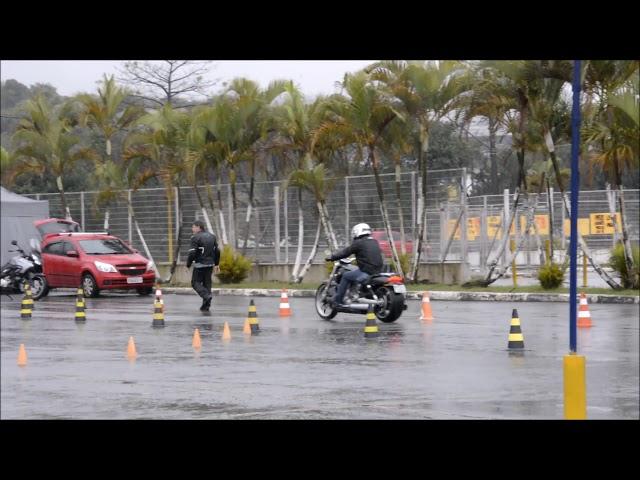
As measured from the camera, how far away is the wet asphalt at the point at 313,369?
989 cm

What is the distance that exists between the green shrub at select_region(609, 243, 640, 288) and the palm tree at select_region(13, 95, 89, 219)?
16.5m

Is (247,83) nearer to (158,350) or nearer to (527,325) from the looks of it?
(527,325)

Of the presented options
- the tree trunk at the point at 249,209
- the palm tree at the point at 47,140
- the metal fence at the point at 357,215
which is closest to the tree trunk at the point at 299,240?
the metal fence at the point at 357,215

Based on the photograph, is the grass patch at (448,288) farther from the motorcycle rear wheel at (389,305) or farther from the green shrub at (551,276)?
the motorcycle rear wheel at (389,305)

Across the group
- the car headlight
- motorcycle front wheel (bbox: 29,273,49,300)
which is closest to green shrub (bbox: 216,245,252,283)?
the car headlight

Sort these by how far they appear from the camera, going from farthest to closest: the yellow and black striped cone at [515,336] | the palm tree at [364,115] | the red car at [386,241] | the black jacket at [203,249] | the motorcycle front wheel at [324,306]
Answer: the red car at [386,241]
the palm tree at [364,115]
the black jacket at [203,249]
the motorcycle front wheel at [324,306]
the yellow and black striped cone at [515,336]

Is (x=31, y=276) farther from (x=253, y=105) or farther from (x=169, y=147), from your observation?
(x=253, y=105)

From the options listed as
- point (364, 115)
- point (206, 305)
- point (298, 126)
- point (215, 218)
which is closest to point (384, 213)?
point (364, 115)

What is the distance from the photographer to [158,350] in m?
14.7

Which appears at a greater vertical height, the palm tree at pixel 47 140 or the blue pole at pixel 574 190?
the palm tree at pixel 47 140

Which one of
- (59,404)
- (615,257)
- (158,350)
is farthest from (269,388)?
(615,257)

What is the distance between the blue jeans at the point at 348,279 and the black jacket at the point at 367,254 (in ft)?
0.26

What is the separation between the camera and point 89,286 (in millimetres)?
26516

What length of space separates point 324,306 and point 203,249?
9.58 ft
